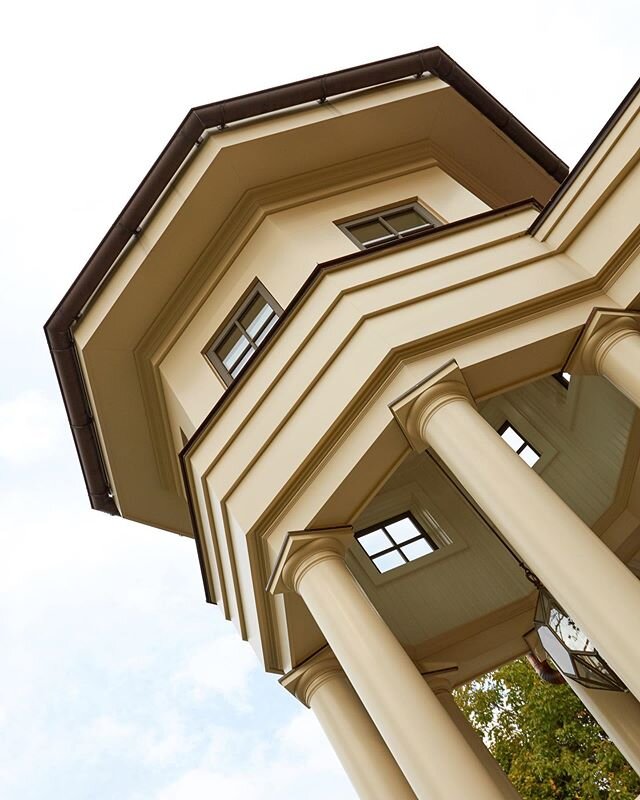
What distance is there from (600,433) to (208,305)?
7.12 metres

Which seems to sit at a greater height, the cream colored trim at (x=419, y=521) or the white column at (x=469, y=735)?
the cream colored trim at (x=419, y=521)

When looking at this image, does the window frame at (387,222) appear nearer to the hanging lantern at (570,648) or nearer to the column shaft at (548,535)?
the column shaft at (548,535)

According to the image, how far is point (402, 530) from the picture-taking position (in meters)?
14.2

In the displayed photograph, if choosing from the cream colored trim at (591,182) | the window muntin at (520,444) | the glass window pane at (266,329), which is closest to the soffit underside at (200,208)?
the glass window pane at (266,329)

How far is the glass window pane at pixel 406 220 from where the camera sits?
12.4 metres

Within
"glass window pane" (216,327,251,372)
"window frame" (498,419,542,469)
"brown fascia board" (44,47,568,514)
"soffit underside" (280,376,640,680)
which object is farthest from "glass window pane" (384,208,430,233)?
"window frame" (498,419,542,469)

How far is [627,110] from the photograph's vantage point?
385 inches

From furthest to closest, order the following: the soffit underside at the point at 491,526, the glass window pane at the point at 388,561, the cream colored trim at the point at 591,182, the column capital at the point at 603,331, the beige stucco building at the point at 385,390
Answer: the glass window pane at the point at 388,561
the soffit underside at the point at 491,526
the cream colored trim at the point at 591,182
the column capital at the point at 603,331
the beige stucco building at the point at 385,390

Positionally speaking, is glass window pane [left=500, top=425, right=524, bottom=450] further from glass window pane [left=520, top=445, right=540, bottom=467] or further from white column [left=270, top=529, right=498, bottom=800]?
white column [left=270, top=529, right=498, bottom=800]

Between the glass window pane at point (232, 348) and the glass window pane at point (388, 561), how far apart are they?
4491 millimetres

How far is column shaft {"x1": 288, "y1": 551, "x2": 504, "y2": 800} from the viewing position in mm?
7344

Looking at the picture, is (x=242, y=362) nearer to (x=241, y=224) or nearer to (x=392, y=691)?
(x=241, y=224)

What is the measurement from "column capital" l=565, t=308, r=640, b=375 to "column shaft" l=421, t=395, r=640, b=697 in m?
1.74

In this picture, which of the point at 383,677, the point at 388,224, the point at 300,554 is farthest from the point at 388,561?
the point at 388,224
